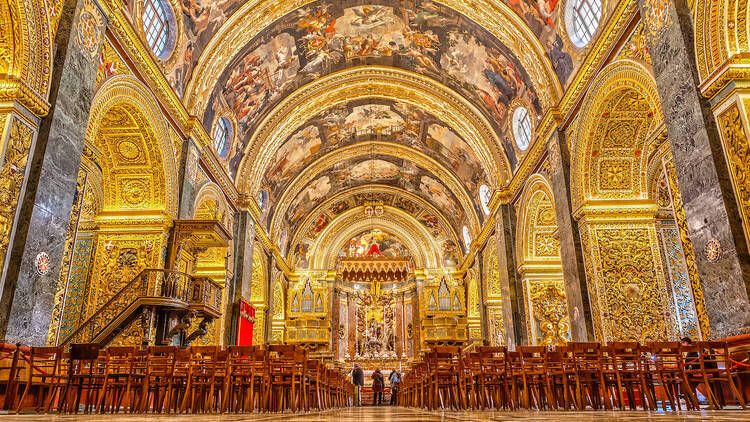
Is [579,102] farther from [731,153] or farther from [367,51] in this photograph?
[367,51]

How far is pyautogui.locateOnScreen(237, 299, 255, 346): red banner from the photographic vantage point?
16.0 metres

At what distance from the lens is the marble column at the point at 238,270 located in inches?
621

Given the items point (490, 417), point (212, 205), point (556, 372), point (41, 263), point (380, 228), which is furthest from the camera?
point (380, 228)

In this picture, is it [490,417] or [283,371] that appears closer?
[490,417]

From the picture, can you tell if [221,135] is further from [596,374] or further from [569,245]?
[596,374]

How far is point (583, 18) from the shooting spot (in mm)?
11414

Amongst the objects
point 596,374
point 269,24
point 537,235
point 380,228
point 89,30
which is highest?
point 269,24

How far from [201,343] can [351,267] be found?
14529mm

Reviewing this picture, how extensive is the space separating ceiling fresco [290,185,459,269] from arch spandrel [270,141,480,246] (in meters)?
0.53

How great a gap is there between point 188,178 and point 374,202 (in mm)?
16130

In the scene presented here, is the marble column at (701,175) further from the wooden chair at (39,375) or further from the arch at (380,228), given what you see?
the arch at (380,228)

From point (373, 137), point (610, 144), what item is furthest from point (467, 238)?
point (610, 144)

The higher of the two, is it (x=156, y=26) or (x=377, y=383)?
(x=156, y=26)

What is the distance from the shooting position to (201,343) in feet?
46.1
